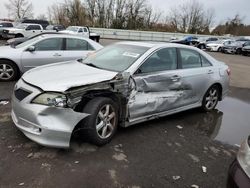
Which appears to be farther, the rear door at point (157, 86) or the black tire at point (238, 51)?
the black tire at point (238, 51)

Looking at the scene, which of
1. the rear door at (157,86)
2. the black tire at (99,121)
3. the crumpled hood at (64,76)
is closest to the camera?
the crumpled hood at (64,76)

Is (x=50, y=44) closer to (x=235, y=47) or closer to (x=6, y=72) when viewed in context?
(x=6, y=72)

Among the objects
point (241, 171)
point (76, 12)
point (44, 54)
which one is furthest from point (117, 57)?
point (76, 12)

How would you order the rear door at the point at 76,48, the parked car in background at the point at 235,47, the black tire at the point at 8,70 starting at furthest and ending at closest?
the parked car in background at the point at 235,47 → the rear door at the point at 76,48 → the black tire at the point at 8,70

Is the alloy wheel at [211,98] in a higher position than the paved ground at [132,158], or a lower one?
higher

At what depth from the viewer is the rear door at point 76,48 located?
8.72 m

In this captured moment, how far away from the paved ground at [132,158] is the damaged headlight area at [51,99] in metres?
0.72

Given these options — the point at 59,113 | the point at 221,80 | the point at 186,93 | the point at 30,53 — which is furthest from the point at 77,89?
the point at 30,53

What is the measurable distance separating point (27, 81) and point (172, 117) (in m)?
3.10

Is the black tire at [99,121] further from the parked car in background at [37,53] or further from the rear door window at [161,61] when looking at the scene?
the parked car in background at [37,53]

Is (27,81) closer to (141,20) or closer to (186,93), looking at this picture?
(186,93)

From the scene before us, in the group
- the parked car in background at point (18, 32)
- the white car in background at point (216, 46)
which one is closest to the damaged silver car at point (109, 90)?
the parked car in background at point (18, 32)

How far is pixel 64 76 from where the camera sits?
13.6 ft

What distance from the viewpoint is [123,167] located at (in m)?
3.67
